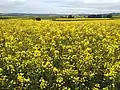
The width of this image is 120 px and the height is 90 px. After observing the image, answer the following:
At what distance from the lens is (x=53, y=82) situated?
9.03m

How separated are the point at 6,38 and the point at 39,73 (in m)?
5.22

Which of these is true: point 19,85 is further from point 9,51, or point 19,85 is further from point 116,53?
point 116,53

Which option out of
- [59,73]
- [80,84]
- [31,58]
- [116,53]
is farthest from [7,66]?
[116,53]

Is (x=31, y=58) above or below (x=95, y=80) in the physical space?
above

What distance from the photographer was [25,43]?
43.3 feet

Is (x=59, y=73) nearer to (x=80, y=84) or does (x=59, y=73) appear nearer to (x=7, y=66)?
(x=80, y=84)

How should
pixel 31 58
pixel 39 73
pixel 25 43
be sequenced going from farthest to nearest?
pixel 25 43, pixel 31 58, pixel 39 73

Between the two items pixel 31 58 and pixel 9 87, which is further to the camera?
pixel 31 58

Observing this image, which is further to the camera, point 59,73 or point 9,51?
point 9,51

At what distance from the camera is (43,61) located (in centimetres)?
958

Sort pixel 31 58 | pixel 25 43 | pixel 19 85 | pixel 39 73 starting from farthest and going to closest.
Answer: pixel 25 43, pixel 31 58, pixel 39 73, pixel 19 85

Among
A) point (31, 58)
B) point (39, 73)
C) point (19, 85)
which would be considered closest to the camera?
point (19, 85)

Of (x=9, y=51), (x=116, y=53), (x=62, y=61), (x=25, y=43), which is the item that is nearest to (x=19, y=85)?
(x=62, y=61)

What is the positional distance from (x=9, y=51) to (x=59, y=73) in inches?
123
